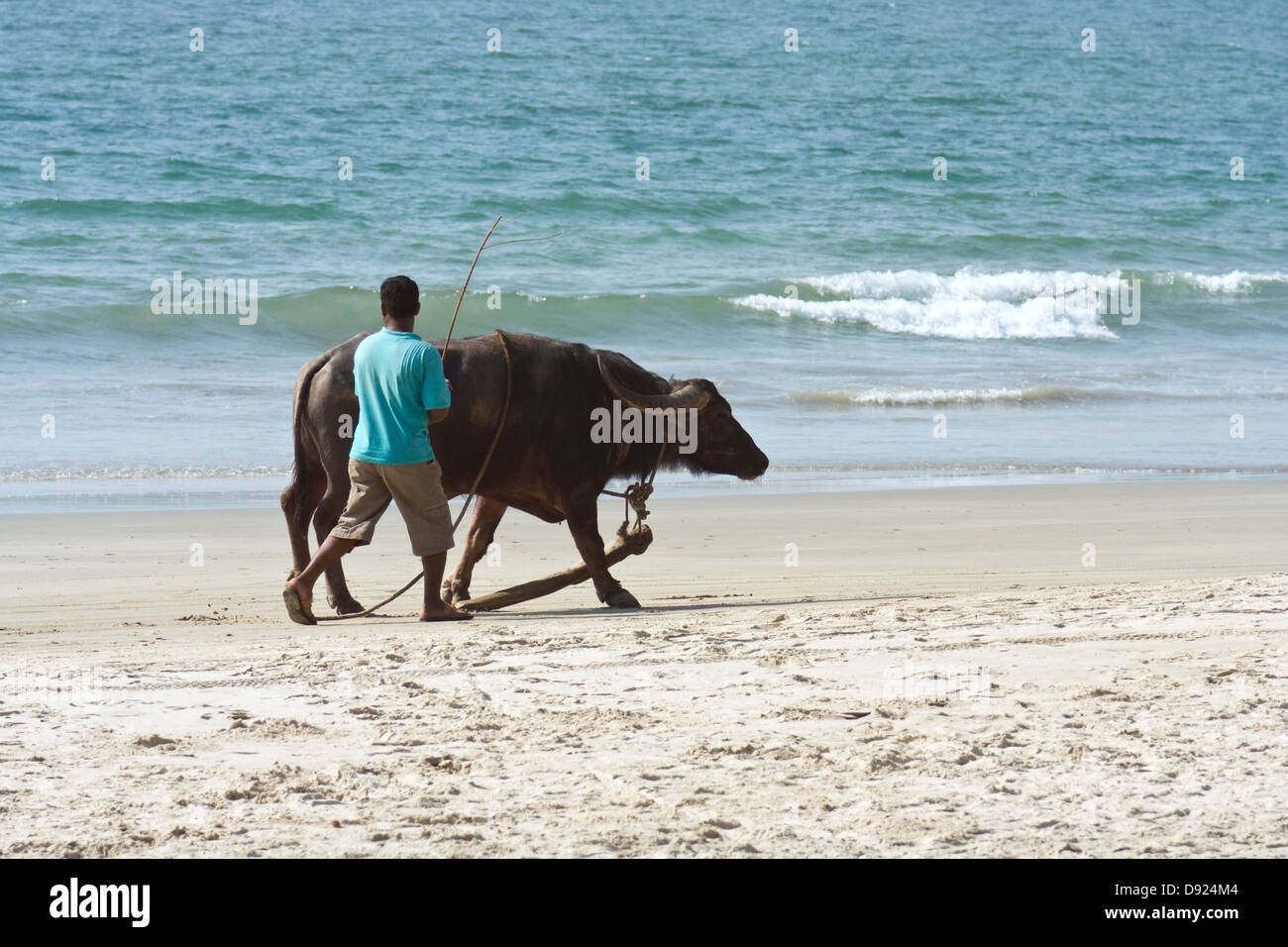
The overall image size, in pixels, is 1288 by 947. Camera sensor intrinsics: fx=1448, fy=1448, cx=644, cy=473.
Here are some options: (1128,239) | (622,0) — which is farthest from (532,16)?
(1128,239)

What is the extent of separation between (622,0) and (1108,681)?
4290 centimetres

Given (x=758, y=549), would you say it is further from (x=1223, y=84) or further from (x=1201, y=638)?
(x=1223, y=84)

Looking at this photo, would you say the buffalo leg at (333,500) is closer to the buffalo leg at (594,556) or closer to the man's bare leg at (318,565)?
the man's bare leg at (318,565)

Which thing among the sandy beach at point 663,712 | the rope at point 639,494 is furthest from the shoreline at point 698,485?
the rope at point 639,494

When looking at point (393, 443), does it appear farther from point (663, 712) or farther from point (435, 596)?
point (663, 712)

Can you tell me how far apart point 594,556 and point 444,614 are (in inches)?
36.1

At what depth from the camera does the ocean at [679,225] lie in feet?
47.8

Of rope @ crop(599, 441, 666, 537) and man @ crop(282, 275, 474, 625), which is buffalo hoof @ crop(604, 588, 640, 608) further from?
man @ crop(282, 275, 474, 625)

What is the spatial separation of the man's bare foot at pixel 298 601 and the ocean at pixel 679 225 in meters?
4.08

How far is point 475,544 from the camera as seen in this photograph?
803cm

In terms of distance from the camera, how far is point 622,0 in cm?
4538

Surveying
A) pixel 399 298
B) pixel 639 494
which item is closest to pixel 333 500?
pixel 399 298

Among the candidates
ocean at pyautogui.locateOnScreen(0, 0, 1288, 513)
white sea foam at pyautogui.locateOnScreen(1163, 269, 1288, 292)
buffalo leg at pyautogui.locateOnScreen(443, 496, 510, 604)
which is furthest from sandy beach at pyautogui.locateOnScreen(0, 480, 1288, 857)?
white sea foam at pyautogui.locateOnScreen(1163, 269, 1288, 292)

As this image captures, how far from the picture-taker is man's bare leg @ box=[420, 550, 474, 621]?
7.17 m
